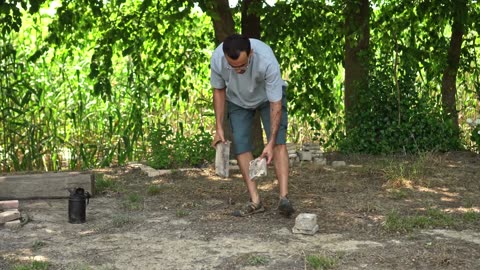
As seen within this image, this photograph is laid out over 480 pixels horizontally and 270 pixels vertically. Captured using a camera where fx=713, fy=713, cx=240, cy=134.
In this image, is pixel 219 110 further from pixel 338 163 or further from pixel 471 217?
pixel 338 163

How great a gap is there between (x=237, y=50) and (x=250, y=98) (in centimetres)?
71

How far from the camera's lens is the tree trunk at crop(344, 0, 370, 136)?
9281mm

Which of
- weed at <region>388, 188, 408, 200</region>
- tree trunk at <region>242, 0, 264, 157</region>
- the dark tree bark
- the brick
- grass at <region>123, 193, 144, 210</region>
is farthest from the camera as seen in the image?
tree trunk at <region>242, 0, 264, 157</region>

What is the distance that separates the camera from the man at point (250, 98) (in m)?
5.68

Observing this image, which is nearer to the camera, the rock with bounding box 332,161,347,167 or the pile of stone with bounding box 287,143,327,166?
the rock with bounding box 332,161,347,167

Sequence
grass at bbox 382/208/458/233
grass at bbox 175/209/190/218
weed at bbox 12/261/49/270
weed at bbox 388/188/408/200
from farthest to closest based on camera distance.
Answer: weed at bbox 388/188/408/200 < grass at bbox 175/209/190/218 < grass at bbox 382/208/458/233 < weed at bbox 12/261/49/270

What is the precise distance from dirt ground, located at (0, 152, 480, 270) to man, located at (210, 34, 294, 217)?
0.39 m

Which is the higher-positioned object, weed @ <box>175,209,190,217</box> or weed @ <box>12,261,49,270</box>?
weed @ <box>175,209,190,217</box>

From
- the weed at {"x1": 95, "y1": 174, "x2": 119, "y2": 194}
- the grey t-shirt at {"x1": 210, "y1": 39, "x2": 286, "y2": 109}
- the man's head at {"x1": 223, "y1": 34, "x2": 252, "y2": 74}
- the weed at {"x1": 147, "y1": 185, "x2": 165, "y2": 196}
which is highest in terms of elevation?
the man's head at {"x1": 223, "y1": 34, "x2": 252, "y2": 74}

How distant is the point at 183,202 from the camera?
22.7 ft

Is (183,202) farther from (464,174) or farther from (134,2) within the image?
(134,2)

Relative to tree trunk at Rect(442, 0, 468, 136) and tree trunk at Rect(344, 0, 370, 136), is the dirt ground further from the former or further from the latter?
tree trunk at Rect(442, 0, 468, 136)

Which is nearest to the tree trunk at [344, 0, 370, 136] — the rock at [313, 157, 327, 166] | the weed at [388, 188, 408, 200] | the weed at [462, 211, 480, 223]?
the rock at [313, 157, 327, 166]

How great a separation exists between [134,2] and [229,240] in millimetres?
6187
